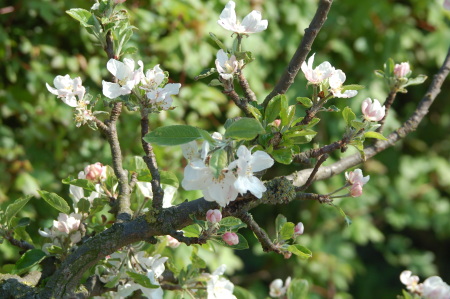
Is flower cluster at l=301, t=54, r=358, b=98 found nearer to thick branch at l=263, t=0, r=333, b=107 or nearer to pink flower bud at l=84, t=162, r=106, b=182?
thick branch at l=263, t=0, r=333, b=107

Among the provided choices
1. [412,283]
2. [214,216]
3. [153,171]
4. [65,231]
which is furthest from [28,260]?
[412,283]

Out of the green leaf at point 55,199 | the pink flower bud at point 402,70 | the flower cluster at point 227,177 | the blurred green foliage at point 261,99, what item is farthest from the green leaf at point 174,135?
the blurred green foliage at point 261,99

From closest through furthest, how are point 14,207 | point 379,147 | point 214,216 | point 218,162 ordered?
point 218,162
point 214,216
point 14,207
point 379,147

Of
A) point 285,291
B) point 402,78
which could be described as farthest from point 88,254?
point 402,78

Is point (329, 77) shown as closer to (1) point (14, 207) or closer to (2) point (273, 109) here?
(2) point (273, 109)

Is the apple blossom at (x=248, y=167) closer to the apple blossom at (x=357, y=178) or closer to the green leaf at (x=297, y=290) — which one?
the apple blossom at (x=357, y=178)

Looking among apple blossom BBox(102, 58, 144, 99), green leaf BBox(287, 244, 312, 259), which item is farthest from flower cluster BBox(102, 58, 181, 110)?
green leaf BBox(287, 244, 312, 259)
